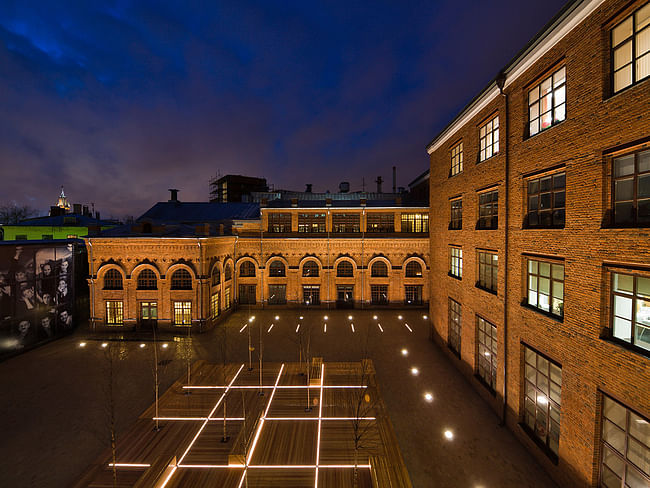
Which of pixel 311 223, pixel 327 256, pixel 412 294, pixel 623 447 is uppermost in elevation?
pixel 311 223

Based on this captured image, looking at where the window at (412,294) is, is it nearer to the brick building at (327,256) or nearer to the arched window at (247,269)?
the brick building at (327,256)

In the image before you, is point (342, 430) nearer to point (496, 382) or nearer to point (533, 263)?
point (496, 382)


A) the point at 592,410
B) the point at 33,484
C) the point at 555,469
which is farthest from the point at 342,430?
the point at 33,484

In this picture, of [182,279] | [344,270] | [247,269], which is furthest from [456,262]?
[182,279]

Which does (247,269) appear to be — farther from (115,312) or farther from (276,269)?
(115,312)

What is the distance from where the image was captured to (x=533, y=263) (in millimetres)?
10141

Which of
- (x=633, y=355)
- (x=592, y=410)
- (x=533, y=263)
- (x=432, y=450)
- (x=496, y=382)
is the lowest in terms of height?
(x=432, y=450)

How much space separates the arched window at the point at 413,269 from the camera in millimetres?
29119

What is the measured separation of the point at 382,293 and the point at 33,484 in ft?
86.0

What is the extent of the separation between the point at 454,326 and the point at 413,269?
41.5 ft

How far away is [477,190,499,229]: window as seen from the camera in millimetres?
12354

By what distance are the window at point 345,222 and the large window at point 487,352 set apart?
685 inches

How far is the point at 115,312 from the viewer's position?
23094 millimetres

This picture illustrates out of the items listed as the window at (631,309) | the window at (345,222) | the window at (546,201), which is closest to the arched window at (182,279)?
the window at (345,222)
